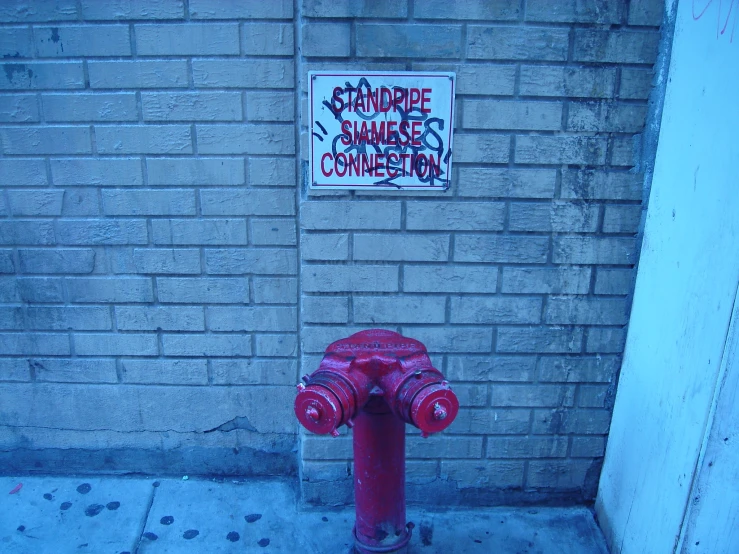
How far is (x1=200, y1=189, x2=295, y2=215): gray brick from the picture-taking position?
2506 mm

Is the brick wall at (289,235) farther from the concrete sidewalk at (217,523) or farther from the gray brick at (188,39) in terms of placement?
the concrete sidewalk at (217,523)

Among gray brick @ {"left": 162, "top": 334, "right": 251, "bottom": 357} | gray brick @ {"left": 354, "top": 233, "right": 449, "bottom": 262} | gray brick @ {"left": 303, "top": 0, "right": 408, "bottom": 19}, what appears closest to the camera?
gray brick @ {"left": 303, "top": 0, "right": 408, "bottom": 19}

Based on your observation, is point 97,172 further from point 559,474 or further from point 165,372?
point 559,474

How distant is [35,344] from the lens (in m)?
2.72

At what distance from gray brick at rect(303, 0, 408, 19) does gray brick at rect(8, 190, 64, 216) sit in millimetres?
1417

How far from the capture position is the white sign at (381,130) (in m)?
2.20

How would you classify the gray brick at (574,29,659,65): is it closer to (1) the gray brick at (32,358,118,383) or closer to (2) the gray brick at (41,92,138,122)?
(2) the gray brick at (41,92,138,122)

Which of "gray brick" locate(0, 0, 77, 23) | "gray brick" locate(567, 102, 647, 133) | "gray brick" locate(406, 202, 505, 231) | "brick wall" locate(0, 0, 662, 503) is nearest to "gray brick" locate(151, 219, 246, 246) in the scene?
"brick wall" locate(0, 0, 662, 503)

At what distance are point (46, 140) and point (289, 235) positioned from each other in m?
1.17

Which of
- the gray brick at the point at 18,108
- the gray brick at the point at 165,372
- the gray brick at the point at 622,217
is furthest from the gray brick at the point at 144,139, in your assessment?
the gray brick at the point at 622,217

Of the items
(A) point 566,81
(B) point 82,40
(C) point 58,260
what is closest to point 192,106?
(B) point 82,40

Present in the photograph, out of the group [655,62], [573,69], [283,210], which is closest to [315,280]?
[283,210]

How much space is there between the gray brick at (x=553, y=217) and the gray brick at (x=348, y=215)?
1.67 feet

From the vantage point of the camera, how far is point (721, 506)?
1.76 metres
